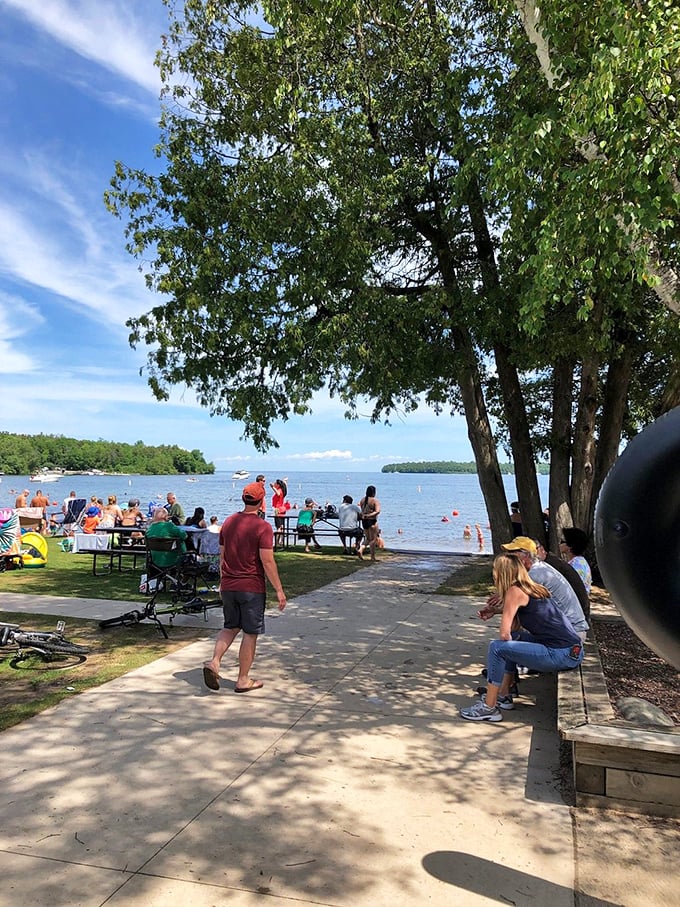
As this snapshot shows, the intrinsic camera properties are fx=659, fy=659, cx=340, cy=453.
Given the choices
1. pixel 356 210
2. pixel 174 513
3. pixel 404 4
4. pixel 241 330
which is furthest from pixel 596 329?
pixel 174 513

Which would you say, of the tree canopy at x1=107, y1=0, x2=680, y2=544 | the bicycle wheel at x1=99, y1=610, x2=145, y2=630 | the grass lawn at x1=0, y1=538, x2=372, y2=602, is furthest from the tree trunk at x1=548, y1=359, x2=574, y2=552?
the bicycle wheel at x1=99, y1=610, x2=145, y2=630

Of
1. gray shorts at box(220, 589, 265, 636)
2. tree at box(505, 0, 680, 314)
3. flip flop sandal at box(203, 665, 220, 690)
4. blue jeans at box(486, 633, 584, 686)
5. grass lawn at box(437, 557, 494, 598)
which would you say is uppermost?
tree at box(505, 0, 680, 314)

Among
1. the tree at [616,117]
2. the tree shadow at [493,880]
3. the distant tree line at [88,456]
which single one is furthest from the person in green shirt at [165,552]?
the distant tree line at [88,456]

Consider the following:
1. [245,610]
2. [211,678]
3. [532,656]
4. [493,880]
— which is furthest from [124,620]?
[493,880]

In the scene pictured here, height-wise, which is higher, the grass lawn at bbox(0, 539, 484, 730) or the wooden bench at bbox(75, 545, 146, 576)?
the wooden bench at bbox(75, 545, 146, 576)

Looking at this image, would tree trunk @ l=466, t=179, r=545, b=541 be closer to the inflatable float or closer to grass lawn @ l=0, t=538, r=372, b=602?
grass lawn @ l=0, t=538, r=372, b=602

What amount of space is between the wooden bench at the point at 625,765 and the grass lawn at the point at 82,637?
12.3 ft

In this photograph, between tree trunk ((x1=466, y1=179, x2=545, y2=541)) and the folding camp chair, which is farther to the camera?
the folding camp chair

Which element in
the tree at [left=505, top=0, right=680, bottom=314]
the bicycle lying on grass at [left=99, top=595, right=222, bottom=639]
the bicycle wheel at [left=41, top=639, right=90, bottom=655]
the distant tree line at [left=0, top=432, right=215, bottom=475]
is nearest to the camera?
the tree at [left=505, top=0, right=680, bottom=314]

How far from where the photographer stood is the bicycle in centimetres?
595

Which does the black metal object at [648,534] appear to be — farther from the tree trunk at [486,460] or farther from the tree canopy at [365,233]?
the tree trunk at [486,460]

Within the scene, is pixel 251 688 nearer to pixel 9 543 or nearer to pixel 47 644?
pixel 47 644

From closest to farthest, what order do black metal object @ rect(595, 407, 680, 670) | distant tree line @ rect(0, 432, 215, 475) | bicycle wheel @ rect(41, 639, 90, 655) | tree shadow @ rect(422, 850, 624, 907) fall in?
black metal object @ rect(595, 407, 680, 670) < tree shadow @ rect(422, 850, 624, 907) < bicycle wheel @ rect(41, 639, 90, 655) < distant tree line @ rect(0, 432, 215, 475)

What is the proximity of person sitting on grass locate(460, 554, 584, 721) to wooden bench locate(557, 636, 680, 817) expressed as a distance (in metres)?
1.04
